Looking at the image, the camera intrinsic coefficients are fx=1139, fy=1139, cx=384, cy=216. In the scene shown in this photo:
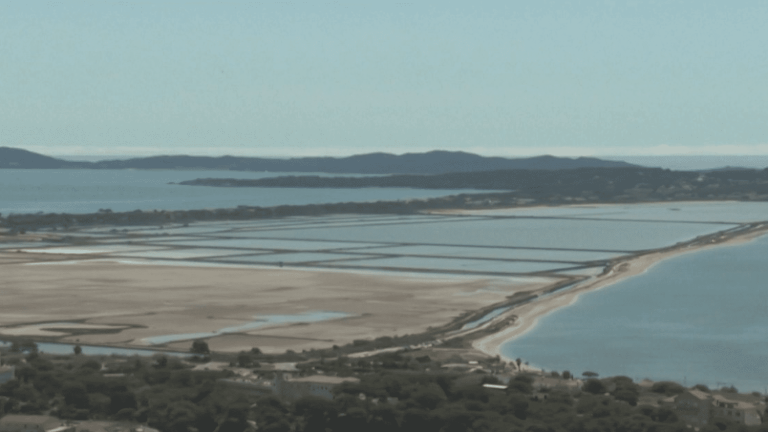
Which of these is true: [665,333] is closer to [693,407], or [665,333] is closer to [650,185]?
[693,407]

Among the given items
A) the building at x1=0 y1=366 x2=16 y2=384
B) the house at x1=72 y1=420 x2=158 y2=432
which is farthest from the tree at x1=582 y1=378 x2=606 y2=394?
the building at x1=0 y1=366 x2=16 y2=384

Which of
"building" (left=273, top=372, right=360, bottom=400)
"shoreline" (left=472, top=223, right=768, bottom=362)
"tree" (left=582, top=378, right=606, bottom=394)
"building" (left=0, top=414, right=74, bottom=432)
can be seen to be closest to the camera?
"building" (left=0, top=414, right=74, bottom=432)

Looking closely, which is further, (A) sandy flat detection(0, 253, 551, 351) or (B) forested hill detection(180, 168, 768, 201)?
(B) forested hill detection(180, 168, 768, 201)

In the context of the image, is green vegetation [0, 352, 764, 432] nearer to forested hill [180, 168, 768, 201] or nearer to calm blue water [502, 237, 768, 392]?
calm blue water [502, 237, 768, 392]

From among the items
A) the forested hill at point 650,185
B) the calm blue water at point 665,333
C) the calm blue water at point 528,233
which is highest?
the forested hill at point 650,185

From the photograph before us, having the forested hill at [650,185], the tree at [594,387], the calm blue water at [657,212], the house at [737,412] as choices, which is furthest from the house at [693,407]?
the forested hill at [650,185]

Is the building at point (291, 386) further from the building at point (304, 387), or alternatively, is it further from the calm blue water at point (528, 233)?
the calm blue water at point (528, 233)
